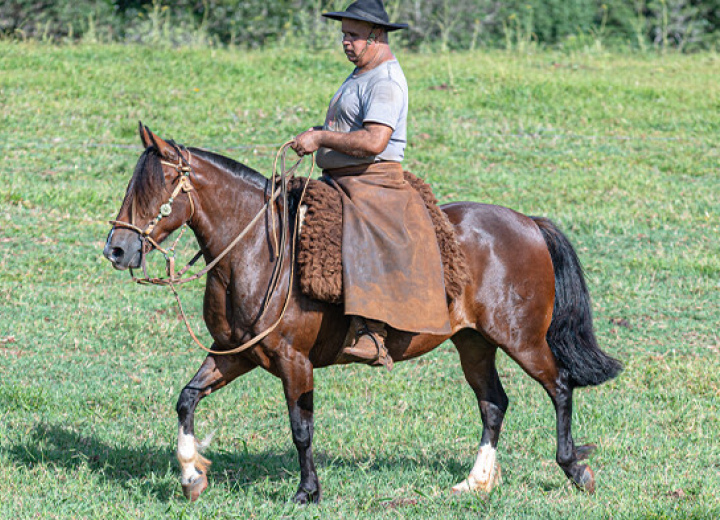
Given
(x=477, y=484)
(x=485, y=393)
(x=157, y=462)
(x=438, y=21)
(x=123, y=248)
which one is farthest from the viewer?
(x=438, y=21)

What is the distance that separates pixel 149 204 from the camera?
4.81 meters

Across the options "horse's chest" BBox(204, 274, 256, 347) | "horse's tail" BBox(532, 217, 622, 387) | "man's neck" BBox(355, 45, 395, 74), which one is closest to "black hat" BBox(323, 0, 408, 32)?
"man's neck" BBox(355, 45, 395, 74)

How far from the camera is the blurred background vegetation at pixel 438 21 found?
21.9m

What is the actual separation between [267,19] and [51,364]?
52.2 feet

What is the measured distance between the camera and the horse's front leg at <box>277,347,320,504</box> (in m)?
5.12

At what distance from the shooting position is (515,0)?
79.0 feet

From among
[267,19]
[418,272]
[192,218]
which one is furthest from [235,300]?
[267,19]

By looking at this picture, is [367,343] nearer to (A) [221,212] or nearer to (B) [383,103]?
(A) [221,212]

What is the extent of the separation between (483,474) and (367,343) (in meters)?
1.14

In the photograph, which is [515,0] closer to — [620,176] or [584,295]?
[620,176]

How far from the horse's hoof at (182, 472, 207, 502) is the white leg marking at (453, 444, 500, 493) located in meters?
1.41

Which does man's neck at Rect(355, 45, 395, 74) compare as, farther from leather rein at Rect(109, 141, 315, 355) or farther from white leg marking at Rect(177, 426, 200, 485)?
white leg marking at Rect(177, 426, 200, 485)

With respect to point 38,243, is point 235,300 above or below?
above

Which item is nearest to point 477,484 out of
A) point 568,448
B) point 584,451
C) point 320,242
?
Answer: point 568,448
